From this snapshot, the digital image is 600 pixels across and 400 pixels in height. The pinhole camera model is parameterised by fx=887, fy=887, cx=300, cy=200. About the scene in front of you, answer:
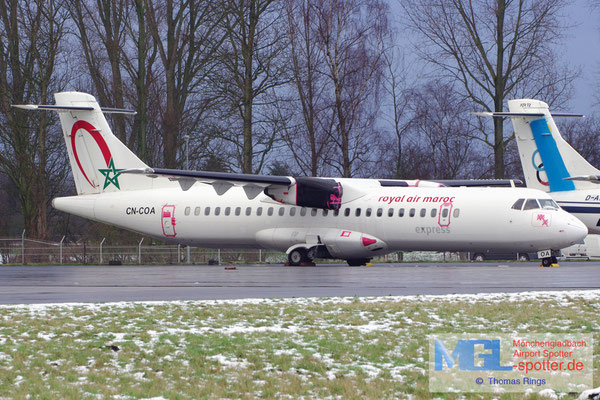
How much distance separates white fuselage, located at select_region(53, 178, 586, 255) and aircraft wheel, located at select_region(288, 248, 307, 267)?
0.35 m

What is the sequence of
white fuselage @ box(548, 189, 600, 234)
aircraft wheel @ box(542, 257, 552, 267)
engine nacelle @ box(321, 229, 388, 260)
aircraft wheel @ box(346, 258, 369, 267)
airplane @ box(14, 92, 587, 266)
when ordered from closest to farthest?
airplane @ box(14, 92, 587, 266)
aircraft wheel @ box(542, 257, 552, 267)
engine nacelle @ box(321, 229, 388, 260)
white fuselage @ box(548, 189, 600, 234)
aircraft wheel @ box(346, 258, 369, 267)

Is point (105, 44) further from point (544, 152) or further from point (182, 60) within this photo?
point (544, 152)

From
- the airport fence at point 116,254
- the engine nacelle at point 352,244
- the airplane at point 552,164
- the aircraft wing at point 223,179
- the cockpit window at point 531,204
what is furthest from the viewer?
the airport fence at point 116,254

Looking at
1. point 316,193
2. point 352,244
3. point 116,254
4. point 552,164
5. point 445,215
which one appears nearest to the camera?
point 445,215

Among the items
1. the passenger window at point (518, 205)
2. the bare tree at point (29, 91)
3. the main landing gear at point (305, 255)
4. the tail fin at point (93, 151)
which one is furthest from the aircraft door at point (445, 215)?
the bare tree at point (29, 91)

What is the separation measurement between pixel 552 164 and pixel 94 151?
52.4 ft

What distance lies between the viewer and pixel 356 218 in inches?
1111

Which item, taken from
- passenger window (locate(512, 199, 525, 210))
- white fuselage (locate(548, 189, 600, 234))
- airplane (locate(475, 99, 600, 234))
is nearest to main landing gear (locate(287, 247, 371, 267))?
passenger window (locate(512, 199, 525, 210))

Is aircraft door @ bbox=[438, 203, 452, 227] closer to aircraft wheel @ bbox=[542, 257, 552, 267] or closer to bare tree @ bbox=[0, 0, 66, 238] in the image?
aircraft wheel @ bbox=[542, 257, 552, 267]

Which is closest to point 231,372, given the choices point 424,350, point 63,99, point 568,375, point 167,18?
point 424,350

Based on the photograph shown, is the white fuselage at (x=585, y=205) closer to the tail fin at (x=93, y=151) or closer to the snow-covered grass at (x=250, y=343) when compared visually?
the tail fin at (x=93, y=151)

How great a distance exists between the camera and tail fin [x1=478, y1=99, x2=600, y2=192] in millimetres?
30125

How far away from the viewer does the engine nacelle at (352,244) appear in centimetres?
2794

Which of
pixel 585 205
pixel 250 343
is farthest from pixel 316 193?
pixel 250 343
